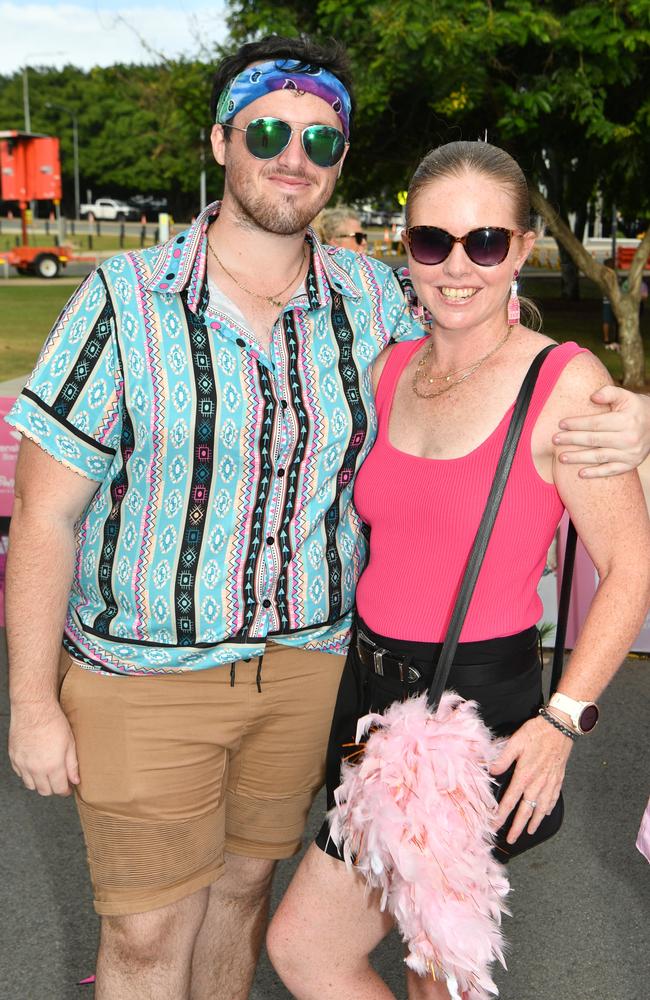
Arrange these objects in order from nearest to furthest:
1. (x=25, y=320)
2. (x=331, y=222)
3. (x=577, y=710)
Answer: (x=577, y=710)
(x=331, y=222)
(x=25, y=320)

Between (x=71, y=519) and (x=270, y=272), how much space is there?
702mm

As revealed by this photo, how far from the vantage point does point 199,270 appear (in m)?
2.24

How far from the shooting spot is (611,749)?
14.6ft

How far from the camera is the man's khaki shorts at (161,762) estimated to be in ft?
7.38

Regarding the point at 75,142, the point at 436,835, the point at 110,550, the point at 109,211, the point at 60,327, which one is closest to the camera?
the point at 436,835

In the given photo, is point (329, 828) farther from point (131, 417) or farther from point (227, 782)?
point (131, 417)

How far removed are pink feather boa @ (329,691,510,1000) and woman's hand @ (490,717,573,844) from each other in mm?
55

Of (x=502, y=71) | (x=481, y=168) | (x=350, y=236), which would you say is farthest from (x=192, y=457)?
(x=502, y=71)

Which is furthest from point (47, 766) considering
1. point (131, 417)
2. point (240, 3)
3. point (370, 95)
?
point (240, 3)

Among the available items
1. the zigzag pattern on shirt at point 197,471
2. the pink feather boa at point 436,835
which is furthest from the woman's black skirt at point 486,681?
the zigzag pattern on shirt at point 197,471

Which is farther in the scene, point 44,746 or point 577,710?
point 44,746

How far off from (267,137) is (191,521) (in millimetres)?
867

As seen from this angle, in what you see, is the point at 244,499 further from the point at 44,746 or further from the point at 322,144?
the point at 322,144

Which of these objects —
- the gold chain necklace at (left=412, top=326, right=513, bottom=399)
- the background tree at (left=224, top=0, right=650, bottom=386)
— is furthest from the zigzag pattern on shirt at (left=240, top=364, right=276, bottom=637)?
the background tree at (left=224, top=0, right=650, bottom=386)
